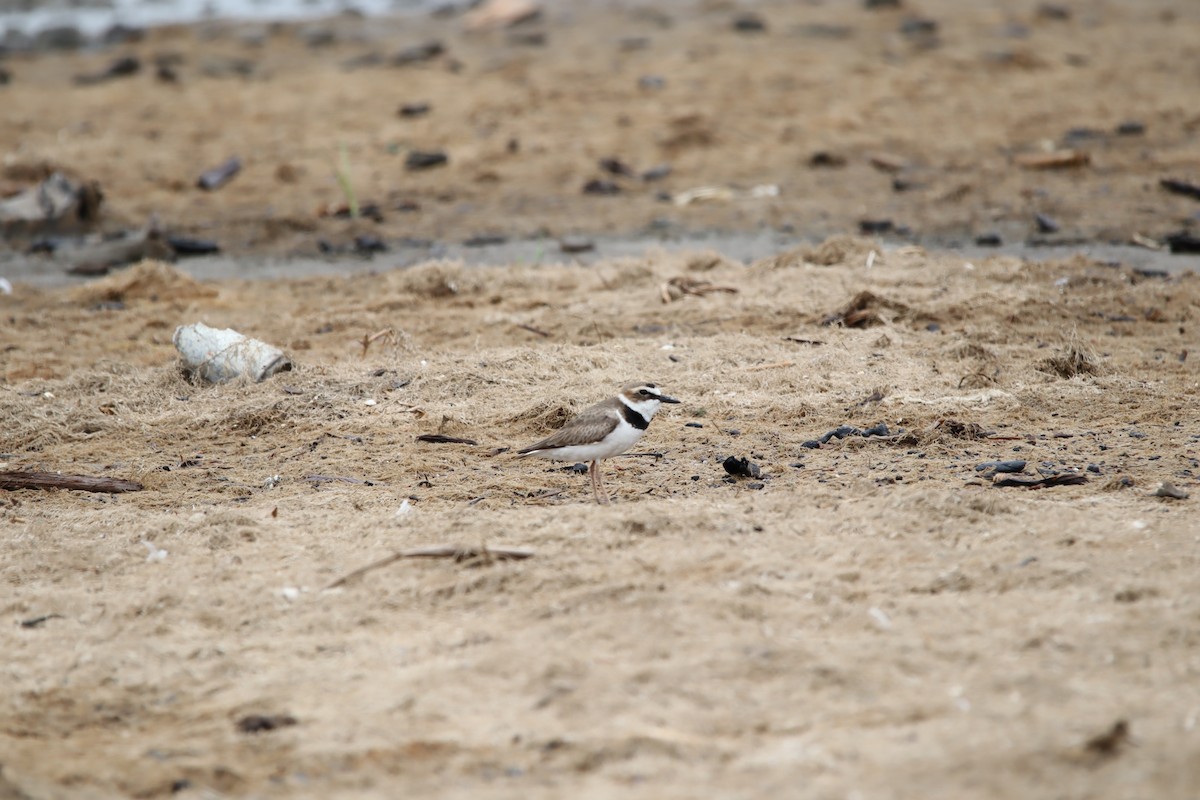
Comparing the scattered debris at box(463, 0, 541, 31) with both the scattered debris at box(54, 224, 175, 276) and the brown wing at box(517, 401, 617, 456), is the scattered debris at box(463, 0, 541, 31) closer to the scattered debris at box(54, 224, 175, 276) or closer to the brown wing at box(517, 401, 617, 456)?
the scattered debris at box(54, 224, 175, 276)

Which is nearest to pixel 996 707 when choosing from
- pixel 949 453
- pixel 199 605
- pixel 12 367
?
pixel 949 453

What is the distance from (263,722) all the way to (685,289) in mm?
5075

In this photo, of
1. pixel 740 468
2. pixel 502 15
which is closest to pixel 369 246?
pixel 740 468

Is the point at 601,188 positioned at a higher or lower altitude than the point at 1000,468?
lower

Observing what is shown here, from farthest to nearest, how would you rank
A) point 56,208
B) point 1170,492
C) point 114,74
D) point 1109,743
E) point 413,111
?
point 114,74 → point 413,111 → point 56,208 → point 1170,492 → point 1109,743

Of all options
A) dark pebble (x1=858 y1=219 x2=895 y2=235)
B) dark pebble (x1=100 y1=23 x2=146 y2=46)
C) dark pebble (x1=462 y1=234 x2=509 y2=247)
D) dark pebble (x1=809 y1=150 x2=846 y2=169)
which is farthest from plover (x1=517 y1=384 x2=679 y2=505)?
dark pebble (x1=100 y1=23 x2=146 y2=46)

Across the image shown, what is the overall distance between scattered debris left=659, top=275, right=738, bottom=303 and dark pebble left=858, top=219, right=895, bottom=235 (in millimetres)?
2096

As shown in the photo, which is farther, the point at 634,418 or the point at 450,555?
the point at 634,418

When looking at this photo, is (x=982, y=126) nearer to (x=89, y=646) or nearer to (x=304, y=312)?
(x=304, y=312)

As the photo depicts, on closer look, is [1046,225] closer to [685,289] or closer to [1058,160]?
[1058,160]

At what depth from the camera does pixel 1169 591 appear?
4.18 metres

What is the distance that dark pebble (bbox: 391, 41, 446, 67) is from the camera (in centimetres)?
1441

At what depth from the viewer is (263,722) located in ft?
12.6

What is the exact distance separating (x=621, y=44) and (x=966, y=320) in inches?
324
